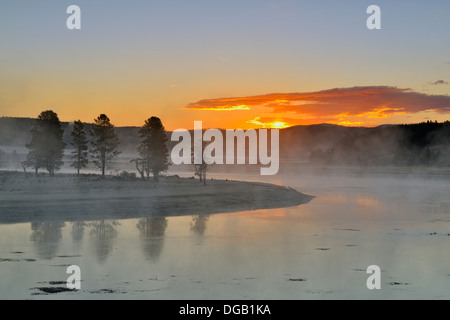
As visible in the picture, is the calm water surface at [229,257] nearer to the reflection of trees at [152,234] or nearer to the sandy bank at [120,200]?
the reflection of trees at [152,234]

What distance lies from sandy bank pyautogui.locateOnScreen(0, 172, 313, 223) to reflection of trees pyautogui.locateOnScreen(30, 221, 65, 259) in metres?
2.25

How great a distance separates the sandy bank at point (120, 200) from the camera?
3562cm

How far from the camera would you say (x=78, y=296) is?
16.0m

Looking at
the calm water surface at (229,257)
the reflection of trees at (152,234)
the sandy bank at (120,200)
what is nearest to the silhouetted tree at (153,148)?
the sandy bank at (120,200)

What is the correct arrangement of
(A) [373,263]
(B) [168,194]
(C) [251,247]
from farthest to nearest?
(B) [168,194], (C) [251,247], (A) [373,263]

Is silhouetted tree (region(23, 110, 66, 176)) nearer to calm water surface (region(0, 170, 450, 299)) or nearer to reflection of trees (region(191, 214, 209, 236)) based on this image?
reflection of trees (region(191, 214, 209, 236))

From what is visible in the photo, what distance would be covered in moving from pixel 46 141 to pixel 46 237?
→ 48.8 meters

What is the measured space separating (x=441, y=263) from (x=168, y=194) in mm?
28455

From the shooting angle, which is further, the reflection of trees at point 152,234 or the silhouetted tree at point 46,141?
the silhouetted tree at point 46,141

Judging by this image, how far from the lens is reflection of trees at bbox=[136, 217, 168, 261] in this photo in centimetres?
2350

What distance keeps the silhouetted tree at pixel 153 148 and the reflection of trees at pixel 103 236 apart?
38.4 m

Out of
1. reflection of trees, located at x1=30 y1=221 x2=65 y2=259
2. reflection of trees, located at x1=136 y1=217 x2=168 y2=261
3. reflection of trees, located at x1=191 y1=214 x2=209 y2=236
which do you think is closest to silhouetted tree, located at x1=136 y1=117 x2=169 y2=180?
reflection of trees, located at x1=191 y1=214 x2=209 y2=236
